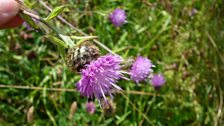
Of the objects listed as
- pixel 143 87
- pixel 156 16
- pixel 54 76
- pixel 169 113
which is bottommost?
pixel 169 113

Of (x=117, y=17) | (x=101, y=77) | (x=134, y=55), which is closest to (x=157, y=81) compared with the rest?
(x=134, y=55)

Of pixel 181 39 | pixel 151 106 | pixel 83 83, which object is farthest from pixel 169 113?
pixel 83 83

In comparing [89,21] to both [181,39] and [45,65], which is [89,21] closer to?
[45,65]

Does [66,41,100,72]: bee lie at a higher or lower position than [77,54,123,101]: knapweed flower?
higher

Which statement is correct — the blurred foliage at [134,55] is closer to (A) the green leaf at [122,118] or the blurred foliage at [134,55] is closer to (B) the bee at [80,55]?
(A) the green leaf at [122,118]

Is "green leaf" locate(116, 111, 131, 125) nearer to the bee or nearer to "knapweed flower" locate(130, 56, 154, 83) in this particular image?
"knapweed flower" locate(130, 56, 154, 83)

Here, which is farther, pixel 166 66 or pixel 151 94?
pixel 166 66

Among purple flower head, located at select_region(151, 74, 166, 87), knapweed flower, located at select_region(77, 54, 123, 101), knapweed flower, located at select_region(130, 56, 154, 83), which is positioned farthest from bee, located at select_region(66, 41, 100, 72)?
purple flower head, located at select_region(151, 74, 166, 87)
